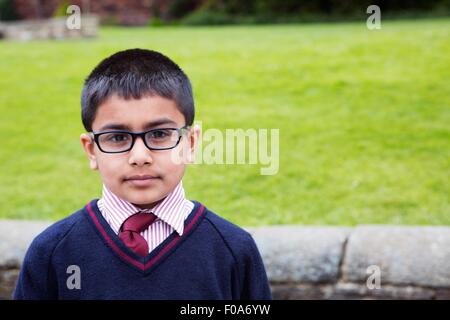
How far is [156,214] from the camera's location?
1733mm

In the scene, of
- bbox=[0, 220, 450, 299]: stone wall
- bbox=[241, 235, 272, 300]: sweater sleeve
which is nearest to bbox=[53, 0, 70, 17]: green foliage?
bbox=[0, 220, 450, 299]: stone wall

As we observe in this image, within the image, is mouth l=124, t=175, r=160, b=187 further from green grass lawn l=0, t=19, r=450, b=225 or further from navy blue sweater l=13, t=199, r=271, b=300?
green grass lawn l=0, t=19, r=450, b=225

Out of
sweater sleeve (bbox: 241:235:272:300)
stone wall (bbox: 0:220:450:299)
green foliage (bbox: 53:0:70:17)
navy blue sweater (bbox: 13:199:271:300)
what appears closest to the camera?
navy blue sweater (bbox: 13:199:271:300)

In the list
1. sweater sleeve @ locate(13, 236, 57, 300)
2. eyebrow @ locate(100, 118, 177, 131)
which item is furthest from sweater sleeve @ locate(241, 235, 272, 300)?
sweater sleeve @ locate(13, 236, 57, 300)

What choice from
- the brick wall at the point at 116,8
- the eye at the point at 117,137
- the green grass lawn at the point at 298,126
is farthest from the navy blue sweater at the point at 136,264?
the brick wall at the point at 116,8

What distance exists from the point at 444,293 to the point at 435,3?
21.1 meters

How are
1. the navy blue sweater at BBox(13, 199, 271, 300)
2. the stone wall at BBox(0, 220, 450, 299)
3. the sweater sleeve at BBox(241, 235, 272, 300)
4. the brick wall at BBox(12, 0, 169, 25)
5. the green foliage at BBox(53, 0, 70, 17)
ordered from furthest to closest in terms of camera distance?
the brick wall at BBox(12, 0, 169, 25), the green foliage at BBox(53, 0, 70, 17), the stone wall at BBox(0, 220, 450, 299), the sweater sleeve at BBox(241, 235, 272, 300), the navy blue sweater at BBox(13, 199, 271, 300)

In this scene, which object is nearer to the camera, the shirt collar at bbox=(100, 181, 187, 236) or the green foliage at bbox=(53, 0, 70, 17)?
the shirt collar at bbox=(100, 181, 187, 236)

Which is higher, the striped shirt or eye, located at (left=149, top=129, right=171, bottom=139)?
eye, located at (left=149, top=129, right=171, bottom=139)

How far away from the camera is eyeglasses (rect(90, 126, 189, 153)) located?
170cm

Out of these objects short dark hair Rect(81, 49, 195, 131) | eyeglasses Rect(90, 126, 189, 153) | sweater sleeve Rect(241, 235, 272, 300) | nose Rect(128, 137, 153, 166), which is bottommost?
sweater sleeve Rect(241, 235, 272, 300)

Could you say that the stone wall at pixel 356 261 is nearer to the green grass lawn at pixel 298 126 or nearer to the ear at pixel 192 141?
the green grass lawn at pixel 298 126

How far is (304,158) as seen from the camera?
471 cm

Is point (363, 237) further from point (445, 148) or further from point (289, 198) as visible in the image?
point (445, 148)
